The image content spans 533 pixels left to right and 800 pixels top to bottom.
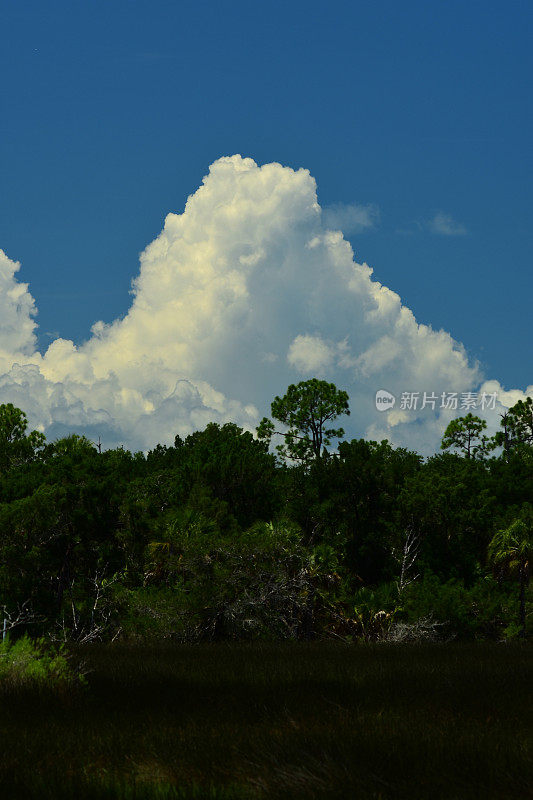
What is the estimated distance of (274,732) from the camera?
9.62 m

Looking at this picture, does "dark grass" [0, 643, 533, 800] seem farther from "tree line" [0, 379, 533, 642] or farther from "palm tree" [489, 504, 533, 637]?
"palm tree" [489, 504, 533, 637]

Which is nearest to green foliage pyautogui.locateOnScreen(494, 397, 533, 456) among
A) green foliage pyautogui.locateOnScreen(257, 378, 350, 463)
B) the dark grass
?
green foliage pyautogui.locateOnScreen(257, 378, 350, 463)

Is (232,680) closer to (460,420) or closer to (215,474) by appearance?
(215,474)

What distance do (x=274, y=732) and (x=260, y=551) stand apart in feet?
45.0

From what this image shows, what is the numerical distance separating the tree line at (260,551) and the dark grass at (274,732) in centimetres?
643

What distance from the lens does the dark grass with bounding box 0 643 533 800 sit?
7.46 m

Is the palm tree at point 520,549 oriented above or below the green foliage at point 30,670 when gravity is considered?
above

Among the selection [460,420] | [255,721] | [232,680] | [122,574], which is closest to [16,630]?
[122,574]

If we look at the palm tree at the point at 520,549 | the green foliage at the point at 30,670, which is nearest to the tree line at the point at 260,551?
the palm tree at the point at 520,549

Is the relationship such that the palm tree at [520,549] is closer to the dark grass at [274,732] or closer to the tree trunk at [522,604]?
the tree trunk at [522,604]

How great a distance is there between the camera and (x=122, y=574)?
2509cm

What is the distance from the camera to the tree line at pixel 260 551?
23.4m

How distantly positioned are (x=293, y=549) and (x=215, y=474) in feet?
23.1

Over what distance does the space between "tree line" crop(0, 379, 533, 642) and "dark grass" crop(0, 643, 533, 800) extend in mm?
6428
